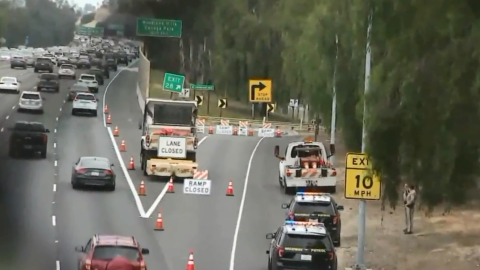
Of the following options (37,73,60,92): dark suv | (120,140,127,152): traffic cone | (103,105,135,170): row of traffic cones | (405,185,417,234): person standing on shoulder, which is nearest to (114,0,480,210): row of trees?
(405,185,417,234): person standing on shoulder

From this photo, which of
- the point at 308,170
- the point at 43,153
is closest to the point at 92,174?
the point at 308,170

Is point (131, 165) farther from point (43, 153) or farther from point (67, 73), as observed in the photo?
point (67, 73)

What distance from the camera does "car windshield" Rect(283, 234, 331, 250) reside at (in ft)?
70.3

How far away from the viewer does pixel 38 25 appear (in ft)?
545

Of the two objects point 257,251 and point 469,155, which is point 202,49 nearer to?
point 257,251

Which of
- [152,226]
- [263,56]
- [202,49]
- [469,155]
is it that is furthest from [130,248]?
[202,49]

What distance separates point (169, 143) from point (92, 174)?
526 cm

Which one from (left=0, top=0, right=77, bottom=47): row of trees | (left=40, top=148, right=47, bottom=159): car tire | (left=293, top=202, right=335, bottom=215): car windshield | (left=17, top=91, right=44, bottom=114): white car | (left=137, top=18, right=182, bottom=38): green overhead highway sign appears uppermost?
(left=0, top=0, right=77, bottom=47): row of trees

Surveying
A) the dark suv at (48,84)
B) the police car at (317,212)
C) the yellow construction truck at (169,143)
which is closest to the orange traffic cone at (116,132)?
the yellow construction truck at (169,143)

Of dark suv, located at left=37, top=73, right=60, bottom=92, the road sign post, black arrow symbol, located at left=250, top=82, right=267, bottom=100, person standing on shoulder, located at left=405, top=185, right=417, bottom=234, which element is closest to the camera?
the road sign post

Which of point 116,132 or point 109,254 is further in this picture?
point 116,132

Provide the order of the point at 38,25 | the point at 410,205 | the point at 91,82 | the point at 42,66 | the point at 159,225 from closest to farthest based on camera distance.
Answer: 1. the point at 410,205
2. the point at 159,225
3. the point at 91,82
4. the point at 42,66
5. the point at 38,25

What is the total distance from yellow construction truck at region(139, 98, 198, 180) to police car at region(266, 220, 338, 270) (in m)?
19.7

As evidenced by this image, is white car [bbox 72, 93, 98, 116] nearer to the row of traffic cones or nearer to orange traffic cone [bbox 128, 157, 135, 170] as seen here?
the row of traffic cones
